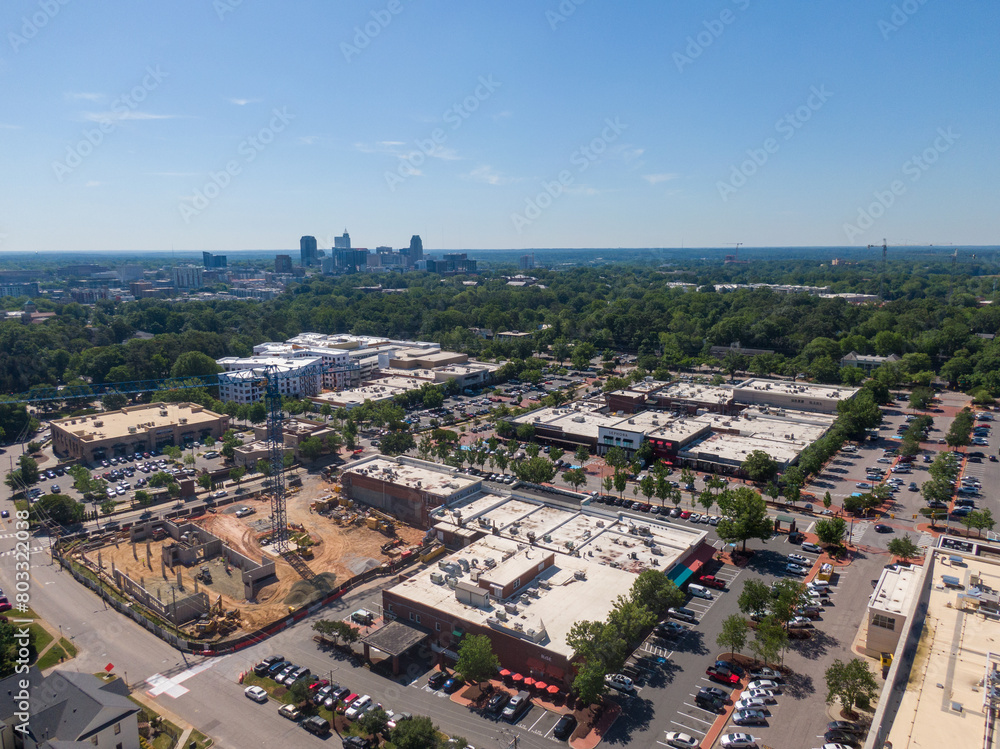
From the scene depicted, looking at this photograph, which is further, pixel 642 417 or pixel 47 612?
pixel 642 417

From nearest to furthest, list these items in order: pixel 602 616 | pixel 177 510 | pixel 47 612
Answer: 1. pixel 602 616
2. pixel 47 612
3. pixel 177 510

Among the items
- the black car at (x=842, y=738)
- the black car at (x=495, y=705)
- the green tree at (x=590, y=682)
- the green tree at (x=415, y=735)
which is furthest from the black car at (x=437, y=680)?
the black car at (x=842, y=738)

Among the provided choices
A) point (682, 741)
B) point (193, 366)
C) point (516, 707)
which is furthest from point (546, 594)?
point (193, 366)

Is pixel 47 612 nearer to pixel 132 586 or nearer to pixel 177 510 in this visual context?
pixel 132 586

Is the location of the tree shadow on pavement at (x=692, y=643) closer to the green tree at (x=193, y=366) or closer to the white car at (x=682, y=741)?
the white car at (x=682, y=741)

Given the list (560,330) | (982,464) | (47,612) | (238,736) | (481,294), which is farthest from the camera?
(481,294)

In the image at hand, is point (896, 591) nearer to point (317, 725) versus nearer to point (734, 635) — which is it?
point (734, 635)

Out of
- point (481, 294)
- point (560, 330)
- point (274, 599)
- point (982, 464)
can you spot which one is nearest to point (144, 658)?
point (274, 599)
